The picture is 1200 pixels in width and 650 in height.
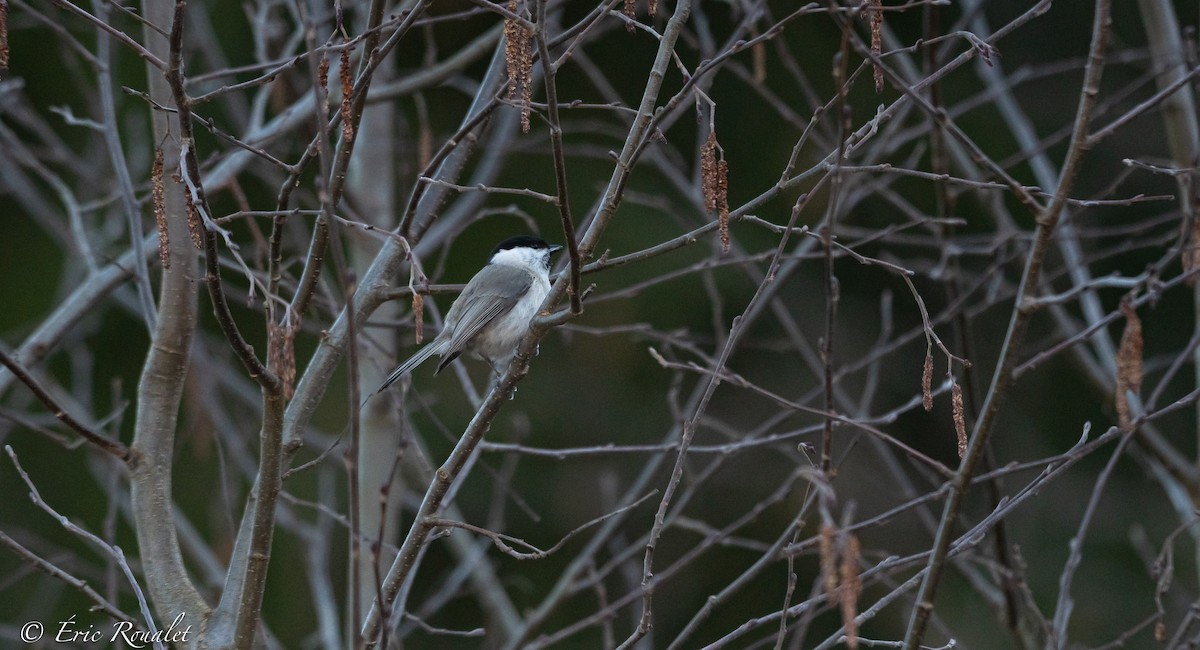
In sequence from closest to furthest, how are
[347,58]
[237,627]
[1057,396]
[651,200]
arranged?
[347,58] < [237,627] < [651,200] < [1057,396]

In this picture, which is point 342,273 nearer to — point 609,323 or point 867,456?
point 609,323

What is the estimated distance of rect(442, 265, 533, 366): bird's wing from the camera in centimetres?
366

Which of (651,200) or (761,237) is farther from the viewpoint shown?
(761,237)

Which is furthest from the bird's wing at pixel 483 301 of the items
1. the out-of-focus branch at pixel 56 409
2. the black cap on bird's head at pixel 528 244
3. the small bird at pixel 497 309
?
the out-of-focus branch at pixel 56 409

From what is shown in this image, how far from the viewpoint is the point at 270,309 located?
1.73 meters

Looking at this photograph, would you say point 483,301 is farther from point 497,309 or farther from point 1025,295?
point 1025,295

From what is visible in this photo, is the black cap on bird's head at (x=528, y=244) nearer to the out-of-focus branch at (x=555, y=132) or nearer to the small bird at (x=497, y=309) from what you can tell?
the small bird at (x=497, y=309)

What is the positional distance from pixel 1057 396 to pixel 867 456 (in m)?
1.32

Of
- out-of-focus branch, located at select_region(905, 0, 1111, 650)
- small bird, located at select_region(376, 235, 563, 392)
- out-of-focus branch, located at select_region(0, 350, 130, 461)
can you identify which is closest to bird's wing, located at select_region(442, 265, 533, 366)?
small bird, located at select_region(376, 235, 563, 392)

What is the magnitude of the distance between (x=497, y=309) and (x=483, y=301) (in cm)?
5

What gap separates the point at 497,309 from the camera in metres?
3.81

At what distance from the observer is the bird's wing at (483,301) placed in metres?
3.66

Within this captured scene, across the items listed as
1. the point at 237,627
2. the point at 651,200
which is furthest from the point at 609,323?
the point at 237,627

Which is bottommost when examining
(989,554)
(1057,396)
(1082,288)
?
(1057,396)
